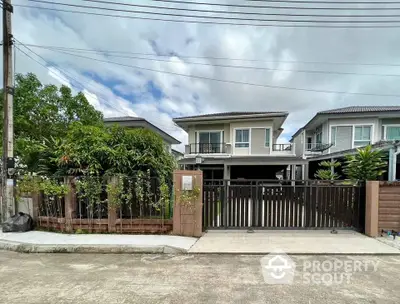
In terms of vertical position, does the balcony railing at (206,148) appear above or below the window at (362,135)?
below

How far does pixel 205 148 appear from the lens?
2038cm

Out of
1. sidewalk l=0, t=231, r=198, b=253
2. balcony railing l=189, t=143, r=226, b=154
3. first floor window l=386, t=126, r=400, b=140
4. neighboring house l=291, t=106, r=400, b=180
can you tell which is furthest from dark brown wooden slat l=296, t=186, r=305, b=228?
first floor window l=386, t=126, r=400, b=140

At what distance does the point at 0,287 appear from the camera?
147 inches

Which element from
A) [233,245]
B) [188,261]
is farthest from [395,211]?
[188,261]

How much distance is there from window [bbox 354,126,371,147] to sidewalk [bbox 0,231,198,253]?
1784 cm

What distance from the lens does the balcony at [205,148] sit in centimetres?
1997

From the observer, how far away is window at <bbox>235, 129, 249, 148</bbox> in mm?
19453

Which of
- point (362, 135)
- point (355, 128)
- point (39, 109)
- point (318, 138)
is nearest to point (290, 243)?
point (39, 109)

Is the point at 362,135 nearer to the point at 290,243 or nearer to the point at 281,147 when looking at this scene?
the point at 281,147

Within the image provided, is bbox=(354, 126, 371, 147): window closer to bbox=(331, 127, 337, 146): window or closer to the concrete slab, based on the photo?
bbox=(331, 127, 337, 146): window

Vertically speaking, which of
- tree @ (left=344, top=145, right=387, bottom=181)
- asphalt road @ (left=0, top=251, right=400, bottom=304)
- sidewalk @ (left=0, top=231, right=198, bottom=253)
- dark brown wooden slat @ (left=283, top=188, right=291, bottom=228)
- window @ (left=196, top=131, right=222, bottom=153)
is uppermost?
window @ (left=196, top=131, right=222, bottom=153)

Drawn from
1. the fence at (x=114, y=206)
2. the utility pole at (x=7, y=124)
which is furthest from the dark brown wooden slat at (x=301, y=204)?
the utility pole at (x=7, y=124)

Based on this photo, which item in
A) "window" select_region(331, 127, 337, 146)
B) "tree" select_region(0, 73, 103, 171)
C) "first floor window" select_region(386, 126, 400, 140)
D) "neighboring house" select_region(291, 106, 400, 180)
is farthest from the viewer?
"window" select_region(331, 127, 337, 146)

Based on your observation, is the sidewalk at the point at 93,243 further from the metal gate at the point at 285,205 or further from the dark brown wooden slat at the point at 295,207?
the dark brown wooden slat at the point at 295,207
